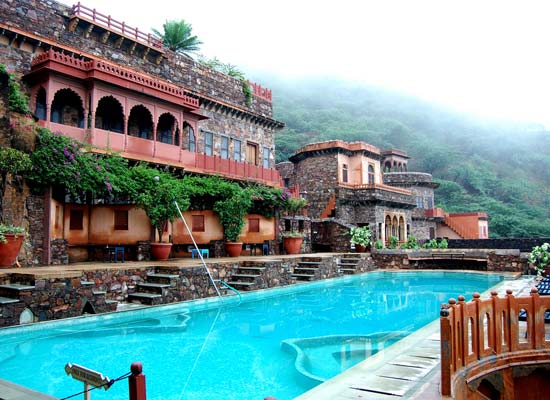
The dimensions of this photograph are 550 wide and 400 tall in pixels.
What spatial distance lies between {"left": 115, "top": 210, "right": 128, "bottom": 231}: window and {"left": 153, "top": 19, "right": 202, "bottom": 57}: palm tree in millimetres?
16489

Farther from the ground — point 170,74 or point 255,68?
point 255,68

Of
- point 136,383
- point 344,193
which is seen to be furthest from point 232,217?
point 136,383

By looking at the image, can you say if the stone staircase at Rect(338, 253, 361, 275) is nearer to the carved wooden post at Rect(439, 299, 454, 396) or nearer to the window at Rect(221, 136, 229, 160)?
the window at Rect(221, 136, 229, 160)

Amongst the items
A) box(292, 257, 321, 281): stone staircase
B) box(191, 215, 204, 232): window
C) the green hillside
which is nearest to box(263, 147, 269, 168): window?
box(191, 215, 204, 232): window

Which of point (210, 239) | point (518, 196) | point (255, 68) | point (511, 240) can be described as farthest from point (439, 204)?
point (255, 68)

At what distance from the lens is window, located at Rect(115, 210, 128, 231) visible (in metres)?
15.9

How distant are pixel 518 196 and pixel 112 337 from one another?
58382 mm

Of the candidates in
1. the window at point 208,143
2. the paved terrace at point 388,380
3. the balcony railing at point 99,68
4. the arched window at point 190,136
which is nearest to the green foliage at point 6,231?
the balcony railing at point 99,68

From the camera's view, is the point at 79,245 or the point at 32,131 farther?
the point at 79,245

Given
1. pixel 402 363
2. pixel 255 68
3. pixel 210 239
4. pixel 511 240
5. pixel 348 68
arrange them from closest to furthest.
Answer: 1. pixel 402 363
2. pixel 210 239
3. pixel 511 240
4. pixel 255 68
5. pixel 348 68

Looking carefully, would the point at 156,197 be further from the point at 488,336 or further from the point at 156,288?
the point at 488,336

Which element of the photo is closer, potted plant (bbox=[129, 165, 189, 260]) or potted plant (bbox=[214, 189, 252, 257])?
potted plant (bbox=[129, 165, 189, 260])

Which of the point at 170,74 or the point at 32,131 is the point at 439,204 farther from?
the point at 32,131

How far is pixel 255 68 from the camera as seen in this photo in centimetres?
11138
